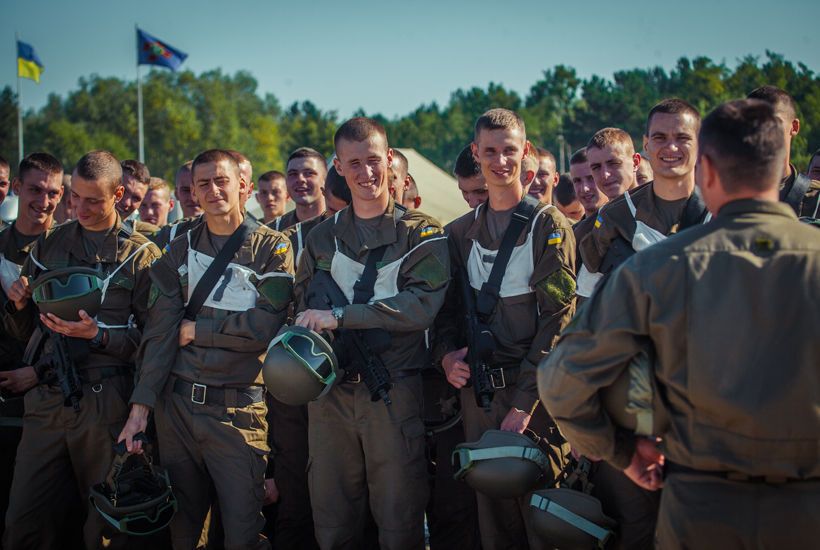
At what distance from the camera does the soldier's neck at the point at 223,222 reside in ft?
17.6

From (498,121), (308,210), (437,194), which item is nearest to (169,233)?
(308,210)

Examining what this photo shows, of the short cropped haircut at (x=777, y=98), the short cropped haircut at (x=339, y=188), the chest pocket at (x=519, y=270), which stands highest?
the short cropped haircut at (x=777, y=98)

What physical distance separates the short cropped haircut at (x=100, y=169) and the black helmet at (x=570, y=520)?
378 centimetres

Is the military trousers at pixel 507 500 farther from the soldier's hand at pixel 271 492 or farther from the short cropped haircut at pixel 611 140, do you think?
the short cropped haircut at pixel 611 140

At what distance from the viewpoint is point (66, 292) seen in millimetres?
4957

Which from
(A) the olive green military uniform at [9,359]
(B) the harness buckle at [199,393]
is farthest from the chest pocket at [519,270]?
(A) the olive green military uniform at [9,359]

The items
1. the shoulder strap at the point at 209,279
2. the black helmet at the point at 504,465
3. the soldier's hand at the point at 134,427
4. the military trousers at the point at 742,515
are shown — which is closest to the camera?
the military trousers at the point at 742,515

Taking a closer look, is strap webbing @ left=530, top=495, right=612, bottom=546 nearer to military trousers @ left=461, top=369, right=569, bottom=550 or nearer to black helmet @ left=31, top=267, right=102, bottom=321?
military trousers @ left=461, top=369, right=569, bottom=550

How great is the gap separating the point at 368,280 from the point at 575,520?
1.91 meters

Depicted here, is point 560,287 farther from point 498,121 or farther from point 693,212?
point 498,121

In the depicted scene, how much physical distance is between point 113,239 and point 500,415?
3.11m

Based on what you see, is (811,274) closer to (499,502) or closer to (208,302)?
(499,502)

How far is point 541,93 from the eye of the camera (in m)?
112

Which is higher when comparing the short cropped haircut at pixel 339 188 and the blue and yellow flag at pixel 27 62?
the blue and yellow flag at pixel 27 62
